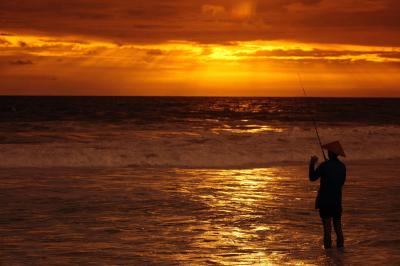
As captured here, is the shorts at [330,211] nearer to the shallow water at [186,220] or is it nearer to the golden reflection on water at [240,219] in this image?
the shallow water at [186,220]

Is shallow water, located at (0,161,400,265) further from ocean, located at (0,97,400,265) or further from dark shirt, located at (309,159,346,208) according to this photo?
dark shirt, located at (309,159,346,208)

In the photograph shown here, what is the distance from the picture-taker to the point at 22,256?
9156mm

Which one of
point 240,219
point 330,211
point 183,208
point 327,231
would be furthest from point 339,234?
point 183,208

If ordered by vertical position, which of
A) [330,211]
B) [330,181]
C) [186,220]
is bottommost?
[186,220]

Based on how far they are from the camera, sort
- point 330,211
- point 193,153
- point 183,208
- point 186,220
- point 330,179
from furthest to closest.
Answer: point 193,153, point 183,208, point 186,220, point 330,211, point 330,179

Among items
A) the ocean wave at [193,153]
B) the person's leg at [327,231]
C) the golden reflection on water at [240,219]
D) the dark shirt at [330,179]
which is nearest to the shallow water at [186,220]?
the golden reflection on water at [240,219]

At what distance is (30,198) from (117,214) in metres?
2.79

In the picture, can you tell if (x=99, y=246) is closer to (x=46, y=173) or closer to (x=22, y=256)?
(x=22, y=256)

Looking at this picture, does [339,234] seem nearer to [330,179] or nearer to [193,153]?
[330,179]

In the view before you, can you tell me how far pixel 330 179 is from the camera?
9359mm

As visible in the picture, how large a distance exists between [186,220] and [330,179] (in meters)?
3.48

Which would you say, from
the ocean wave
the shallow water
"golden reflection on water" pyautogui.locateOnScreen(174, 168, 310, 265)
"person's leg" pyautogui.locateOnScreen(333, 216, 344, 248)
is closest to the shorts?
"person's leg" pyautogui.locateOnScreen(333, 216, 344, 248)

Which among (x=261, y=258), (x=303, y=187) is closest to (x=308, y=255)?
(x=261, y=258)

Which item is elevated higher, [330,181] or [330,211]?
[330,181]
